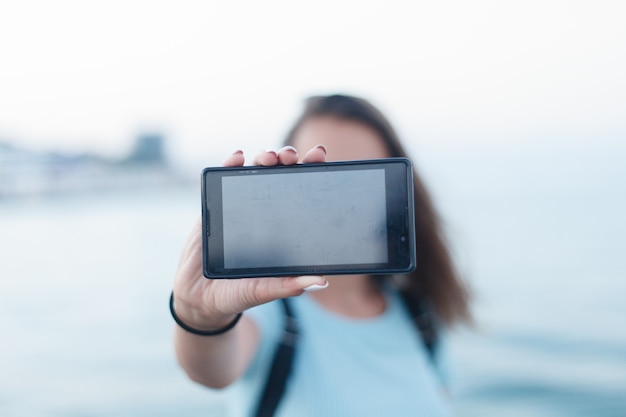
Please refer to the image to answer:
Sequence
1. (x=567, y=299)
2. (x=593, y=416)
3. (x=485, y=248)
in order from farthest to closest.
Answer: (x=485, y=248) → (x=567, y=299) → (x=593, y=416)

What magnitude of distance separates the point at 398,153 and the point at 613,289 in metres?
5.57

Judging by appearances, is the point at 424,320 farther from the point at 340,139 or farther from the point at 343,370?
the point at 340,139

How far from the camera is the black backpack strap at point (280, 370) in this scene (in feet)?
3.68

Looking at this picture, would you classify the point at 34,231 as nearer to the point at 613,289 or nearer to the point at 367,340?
the point at 613,289

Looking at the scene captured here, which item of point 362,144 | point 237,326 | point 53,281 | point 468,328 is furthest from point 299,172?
point 53,281

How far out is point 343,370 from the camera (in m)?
1.23

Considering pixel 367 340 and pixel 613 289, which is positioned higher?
pixel 367 340

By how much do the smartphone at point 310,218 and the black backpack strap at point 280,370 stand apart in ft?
0.94

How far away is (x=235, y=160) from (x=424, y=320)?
0.71 m

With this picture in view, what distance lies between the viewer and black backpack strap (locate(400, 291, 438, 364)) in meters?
1.44

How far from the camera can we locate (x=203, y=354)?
104 centimetres

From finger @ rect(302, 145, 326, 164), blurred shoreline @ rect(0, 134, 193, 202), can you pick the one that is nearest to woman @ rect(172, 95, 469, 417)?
finger @ rect(302, 145, 326, 164)

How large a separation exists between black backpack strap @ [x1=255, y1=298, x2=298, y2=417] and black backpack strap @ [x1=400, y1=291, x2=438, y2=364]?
37 cm

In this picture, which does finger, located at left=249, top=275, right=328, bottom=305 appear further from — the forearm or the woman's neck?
the woman's neck
